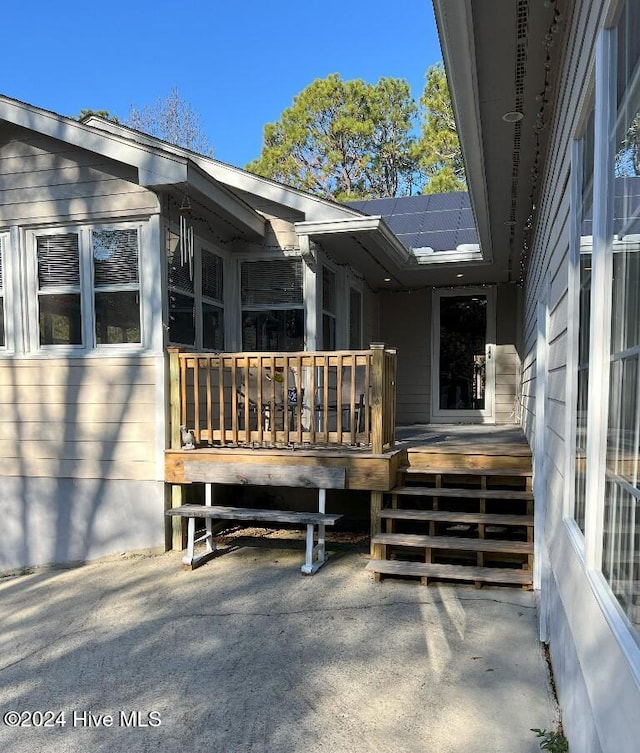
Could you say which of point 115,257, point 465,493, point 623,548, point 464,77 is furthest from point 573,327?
point 115,257

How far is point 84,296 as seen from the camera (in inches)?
209

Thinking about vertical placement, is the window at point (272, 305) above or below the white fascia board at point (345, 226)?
below

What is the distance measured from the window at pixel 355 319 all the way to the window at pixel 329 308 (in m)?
0.50

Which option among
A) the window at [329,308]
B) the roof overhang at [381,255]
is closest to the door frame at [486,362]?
the roof overhang at [381,255]

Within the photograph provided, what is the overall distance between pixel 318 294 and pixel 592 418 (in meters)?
4.59

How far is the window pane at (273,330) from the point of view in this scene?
245 inches

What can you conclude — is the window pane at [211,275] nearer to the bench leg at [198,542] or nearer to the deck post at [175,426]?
the deck post at [175,426]

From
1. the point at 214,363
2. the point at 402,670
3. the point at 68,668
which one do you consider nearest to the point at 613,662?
the point at 402,670

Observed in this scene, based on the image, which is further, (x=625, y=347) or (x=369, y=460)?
(x=369, y=460)

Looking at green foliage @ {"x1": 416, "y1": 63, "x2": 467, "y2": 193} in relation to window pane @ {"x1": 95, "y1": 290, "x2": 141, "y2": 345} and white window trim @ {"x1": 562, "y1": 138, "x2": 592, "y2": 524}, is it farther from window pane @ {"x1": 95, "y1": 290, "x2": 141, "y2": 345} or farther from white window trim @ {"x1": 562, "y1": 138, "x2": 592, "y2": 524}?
white window trim @ {"x1": 562, "y1": 138, "x2": 592, "y2": 524}

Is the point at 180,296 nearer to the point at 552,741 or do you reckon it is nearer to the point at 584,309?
the point at 584,309

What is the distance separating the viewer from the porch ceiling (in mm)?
2438

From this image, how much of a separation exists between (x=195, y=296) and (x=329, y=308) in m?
1.72

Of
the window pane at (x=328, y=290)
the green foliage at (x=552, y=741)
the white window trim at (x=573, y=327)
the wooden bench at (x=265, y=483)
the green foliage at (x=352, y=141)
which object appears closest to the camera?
the white window trim at (x=573, y=327)
